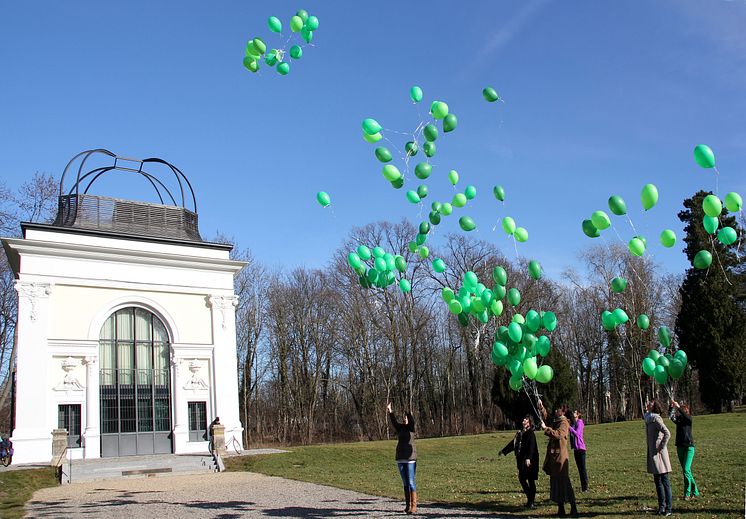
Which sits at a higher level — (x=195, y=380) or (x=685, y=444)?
(x=195, y=380)

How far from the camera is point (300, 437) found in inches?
1737

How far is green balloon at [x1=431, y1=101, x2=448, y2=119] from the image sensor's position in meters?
11.0

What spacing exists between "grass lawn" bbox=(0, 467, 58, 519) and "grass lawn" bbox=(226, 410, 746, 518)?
5.41 m

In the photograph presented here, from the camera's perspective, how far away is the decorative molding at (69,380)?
2378 centimetres

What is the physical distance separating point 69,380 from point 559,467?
20.0 meters

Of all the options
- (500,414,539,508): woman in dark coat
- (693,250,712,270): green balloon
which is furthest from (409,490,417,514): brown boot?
(693,250,712,270): green balloon

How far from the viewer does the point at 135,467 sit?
2055 centimetres

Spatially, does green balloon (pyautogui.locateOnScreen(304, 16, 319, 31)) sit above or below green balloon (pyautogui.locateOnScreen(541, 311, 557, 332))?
above

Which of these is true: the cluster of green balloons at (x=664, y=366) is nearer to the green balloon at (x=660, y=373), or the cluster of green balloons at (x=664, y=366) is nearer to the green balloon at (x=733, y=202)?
the green balloon at (x=660, y=373)

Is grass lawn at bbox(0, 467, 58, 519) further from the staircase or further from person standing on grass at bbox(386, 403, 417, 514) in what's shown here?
person standing on grass at bbox(386, 403, 417, 514)

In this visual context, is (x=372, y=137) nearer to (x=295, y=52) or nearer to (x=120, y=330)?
(x=295, y=52)

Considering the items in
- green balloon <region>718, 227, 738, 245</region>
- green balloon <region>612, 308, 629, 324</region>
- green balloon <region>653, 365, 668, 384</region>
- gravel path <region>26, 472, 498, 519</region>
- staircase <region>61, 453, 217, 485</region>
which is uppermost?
green balloon <region>718, 227, 738, 245</region>

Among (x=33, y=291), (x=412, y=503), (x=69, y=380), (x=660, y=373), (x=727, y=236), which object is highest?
(x=33, y=291)

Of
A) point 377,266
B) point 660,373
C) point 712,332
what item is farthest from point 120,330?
point 712,332
